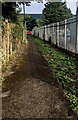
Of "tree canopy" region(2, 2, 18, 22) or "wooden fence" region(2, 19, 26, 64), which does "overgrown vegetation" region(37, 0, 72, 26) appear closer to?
"tree canopy" region(2, 2, 18, 22)

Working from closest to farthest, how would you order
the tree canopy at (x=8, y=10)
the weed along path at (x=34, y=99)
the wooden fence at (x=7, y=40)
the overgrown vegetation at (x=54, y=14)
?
1. the weed along path at (x=34, y=99)
2. the wooden fence at (x=7, y=40)
3. the tree canopy at (x=8, y=10)
4. the overgrown vegetation at (x=54, y=14)

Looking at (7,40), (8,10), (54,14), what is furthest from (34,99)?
(54,14)

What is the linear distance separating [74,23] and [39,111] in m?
10.7

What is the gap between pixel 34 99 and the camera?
6.48 metres

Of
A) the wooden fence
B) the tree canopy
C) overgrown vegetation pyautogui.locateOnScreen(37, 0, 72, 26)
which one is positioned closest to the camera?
the wooden fence

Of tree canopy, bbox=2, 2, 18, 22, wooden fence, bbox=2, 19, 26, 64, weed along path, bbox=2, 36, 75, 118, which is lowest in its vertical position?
weed along path, bbox=2, 36, 75, 118

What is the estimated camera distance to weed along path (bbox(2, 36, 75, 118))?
5621 millimetres

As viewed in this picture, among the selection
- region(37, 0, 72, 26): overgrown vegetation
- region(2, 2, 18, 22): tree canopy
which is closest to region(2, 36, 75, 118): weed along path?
region(2, 2, 18, 22): tree canopy

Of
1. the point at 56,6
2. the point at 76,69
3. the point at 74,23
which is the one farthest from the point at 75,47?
the point at 56,6

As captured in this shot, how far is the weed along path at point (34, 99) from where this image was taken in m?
5.62

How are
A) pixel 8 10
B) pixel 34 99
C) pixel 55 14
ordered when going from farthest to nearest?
pixel 55 14 → pixel 8 10 → pixel 34 99

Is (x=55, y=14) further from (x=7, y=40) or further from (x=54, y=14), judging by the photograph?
(x=7, y=40)

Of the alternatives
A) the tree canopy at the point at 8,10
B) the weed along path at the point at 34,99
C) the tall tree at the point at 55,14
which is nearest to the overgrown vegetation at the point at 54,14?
the tall tree at the point at 55,14

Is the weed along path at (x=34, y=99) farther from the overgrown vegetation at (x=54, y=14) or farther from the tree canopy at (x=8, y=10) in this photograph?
the overgrown vegetation at (x=54, y=14)
